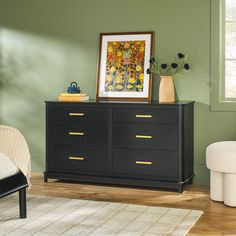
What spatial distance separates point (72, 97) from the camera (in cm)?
520

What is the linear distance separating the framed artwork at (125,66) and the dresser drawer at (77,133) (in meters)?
0.43

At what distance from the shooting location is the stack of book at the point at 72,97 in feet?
17.0

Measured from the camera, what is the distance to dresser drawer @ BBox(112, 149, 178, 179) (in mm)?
4762

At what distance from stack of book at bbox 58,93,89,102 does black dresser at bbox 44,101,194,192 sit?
0.11m

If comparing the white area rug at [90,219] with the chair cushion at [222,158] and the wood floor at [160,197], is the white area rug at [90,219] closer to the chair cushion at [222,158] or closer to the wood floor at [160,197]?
the wood floor at [160,197]

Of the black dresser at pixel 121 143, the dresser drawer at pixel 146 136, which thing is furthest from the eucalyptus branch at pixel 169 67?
the dresser drawer at pixel 146 136

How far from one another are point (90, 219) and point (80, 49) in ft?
7.10

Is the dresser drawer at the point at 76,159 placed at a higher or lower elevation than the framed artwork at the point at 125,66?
lower

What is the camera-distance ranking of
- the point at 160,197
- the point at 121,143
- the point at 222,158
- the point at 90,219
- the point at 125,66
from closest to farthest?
the point at 90,219 < the point at 222,158 < the point at 160,197 < the point at 121,143 < the point at 125,66

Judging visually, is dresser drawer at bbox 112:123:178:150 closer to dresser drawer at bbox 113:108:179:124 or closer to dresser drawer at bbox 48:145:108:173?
dresser drawer at bbox 113:108:179:124

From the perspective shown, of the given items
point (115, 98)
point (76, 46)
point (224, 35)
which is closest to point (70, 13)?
point (76, 46)

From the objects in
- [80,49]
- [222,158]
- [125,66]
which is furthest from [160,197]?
[80,49]

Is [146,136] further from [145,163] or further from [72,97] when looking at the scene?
[72,97]

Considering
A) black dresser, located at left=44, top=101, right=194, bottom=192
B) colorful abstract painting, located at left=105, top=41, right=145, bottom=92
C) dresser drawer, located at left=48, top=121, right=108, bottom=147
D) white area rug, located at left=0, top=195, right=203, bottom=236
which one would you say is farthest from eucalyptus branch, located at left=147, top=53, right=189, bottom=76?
white area rug, located at left=0, top=195, right=203, bottom=236
